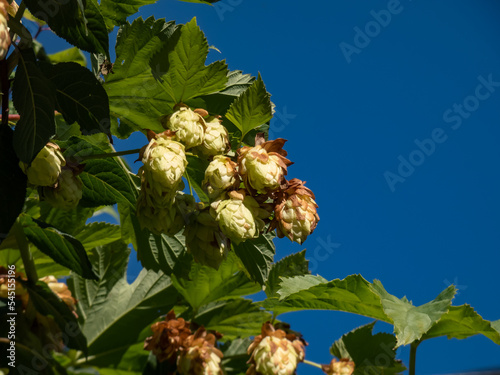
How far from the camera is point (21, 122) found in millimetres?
844

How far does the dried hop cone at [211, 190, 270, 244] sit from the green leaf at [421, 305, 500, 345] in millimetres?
518

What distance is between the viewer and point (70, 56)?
2051mm

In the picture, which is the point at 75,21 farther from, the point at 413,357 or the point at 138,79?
the point at 413,357

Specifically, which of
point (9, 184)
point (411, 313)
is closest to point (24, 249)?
point (9, 184)

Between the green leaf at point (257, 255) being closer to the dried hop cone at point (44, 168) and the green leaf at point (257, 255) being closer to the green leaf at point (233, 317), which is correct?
the dried hop cone at point (44, 168)

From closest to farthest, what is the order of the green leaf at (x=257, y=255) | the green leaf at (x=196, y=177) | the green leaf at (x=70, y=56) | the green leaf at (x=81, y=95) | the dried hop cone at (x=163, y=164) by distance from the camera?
the dried hop cone at (x=163, y=164)
the green leaf at (x=81, y=95)
the green leaf at (x=257, y=255)
the green leaf at (x=196, y=177)
the green leaf at (x=70, y=56)

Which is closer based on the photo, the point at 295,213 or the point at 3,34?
the point at 3,34

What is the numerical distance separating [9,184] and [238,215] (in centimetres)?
34

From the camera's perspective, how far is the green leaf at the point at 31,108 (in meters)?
0.82

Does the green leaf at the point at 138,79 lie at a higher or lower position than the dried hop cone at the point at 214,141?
A: higher

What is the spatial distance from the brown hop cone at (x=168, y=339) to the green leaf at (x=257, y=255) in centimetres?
35

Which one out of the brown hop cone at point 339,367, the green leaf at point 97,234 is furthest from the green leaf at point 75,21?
the brown hop cone at point 339,367

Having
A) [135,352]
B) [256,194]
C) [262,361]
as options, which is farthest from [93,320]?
[256,194]

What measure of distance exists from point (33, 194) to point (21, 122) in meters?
0.55
